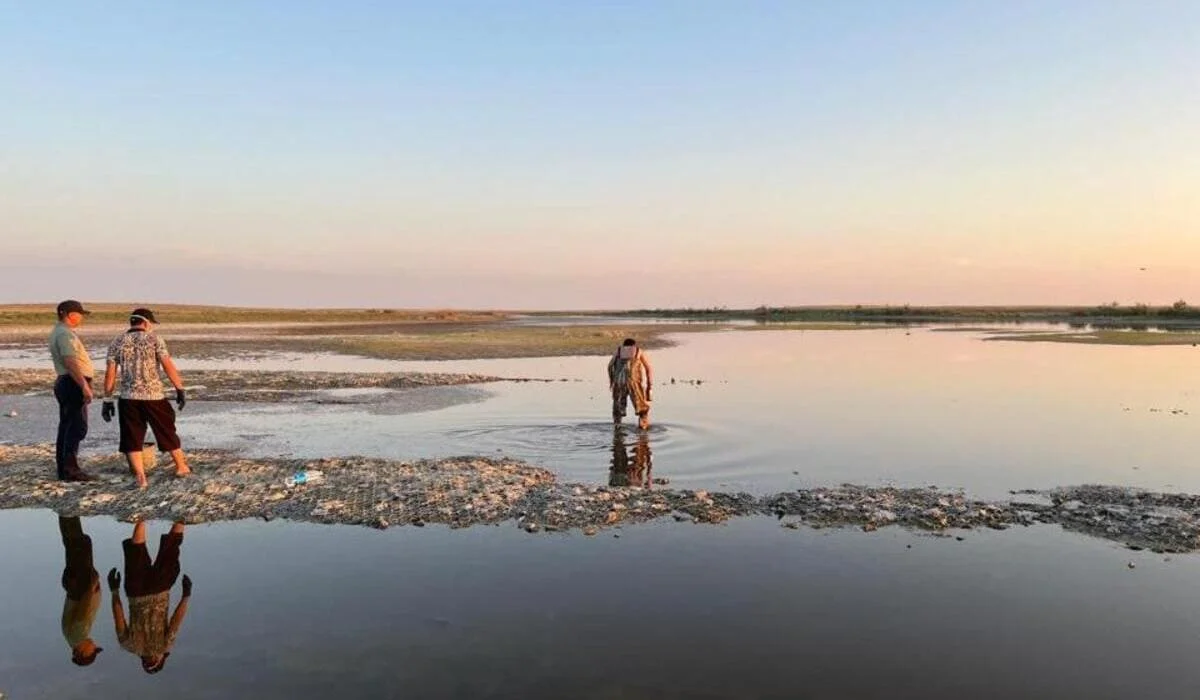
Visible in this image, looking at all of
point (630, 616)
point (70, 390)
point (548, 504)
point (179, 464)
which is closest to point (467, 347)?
point (179, 464)

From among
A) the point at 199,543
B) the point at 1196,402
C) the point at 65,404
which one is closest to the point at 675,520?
the point at 199,543

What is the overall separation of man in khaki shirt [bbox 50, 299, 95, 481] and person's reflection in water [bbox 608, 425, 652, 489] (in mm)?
8885

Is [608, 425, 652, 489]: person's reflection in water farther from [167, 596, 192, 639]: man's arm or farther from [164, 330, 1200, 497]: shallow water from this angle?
[167, 596, 192, 639]: man's arm

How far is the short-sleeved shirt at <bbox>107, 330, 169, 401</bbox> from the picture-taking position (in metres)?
12.6

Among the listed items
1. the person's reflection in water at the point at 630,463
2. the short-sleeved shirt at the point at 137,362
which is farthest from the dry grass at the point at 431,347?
the short-sleeved shirt at the point at 137,362

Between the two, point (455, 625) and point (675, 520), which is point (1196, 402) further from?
point (455, 625)

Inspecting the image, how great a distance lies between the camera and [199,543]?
10.4 meters

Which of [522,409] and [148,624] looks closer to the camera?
[148,624]

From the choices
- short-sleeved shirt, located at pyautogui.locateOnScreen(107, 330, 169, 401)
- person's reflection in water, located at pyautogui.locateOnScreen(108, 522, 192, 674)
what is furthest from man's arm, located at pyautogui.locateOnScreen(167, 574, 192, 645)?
short-sleeved shirt, located at pyautogui.locateOnScreen(107, 330, 169, 401)

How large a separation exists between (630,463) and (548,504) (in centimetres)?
407

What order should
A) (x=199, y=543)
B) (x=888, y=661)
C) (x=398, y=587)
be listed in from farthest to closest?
(x=199, y=543) < (x=398, y=587) < (x=888, y=661)

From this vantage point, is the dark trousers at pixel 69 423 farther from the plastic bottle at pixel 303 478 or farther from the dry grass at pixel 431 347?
the dry grass at pixel 431 347

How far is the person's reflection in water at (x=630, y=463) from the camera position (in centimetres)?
1435

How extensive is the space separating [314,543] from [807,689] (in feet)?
22.1
